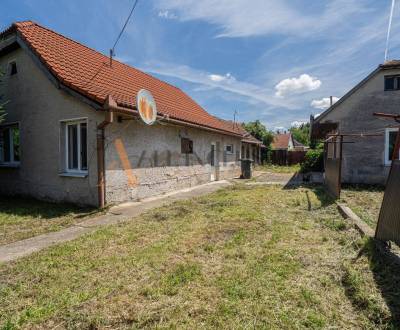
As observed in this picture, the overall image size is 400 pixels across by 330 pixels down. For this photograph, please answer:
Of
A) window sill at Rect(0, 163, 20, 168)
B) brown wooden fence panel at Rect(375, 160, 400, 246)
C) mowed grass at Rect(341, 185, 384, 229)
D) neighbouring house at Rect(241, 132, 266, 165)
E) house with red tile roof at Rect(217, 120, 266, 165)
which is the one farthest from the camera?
neighbouring house at Rect(241, 132, 266, 165)

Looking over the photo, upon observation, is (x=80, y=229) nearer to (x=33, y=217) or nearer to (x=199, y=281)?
(x=33, y=217)

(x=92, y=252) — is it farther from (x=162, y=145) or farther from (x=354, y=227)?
(x=162, y=145)

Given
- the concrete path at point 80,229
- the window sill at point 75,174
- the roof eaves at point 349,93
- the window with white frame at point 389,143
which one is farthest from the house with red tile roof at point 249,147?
the window sill at point 75,174

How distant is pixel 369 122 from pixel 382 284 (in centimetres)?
1062

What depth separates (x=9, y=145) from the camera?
10219mm

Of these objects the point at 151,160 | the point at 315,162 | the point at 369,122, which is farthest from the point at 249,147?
the point at 151,160

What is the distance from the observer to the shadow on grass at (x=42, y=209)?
6.98 metres

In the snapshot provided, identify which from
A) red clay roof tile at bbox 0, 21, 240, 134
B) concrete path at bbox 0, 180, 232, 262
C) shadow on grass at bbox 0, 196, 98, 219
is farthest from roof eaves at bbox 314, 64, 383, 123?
shadow on grass at bbox 0, 196, 98, 219

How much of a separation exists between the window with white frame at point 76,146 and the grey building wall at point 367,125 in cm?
1070

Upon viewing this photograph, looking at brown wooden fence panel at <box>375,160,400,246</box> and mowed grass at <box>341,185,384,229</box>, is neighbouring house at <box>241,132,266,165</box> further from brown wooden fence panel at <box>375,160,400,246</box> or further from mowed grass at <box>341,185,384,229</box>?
brown wooden fence panel at <box>375,160,400,246</box>

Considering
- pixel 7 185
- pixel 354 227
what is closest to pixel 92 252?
pixel 354 227

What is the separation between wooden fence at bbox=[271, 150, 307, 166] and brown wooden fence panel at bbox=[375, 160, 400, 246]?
3203 cm

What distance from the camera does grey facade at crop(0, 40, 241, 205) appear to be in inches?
303

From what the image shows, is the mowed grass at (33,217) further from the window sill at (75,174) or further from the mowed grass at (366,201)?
the mowed grass at (366,201)
